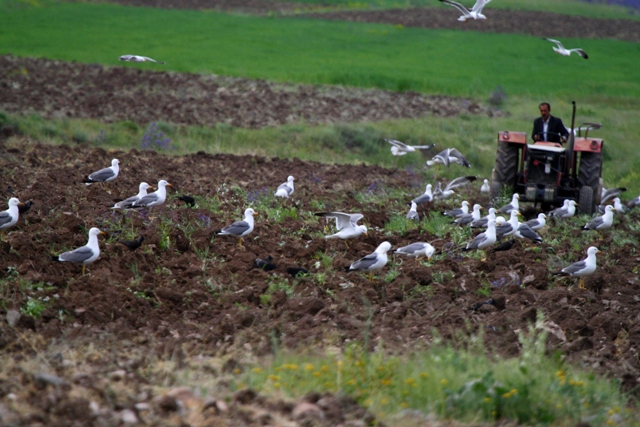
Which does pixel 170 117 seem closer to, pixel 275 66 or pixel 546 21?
pixel 275 66

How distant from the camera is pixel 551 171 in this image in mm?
15305

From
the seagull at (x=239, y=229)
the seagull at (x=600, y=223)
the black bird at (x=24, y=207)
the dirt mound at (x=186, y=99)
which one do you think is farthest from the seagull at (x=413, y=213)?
the dirt mound at (x=186, y=99)

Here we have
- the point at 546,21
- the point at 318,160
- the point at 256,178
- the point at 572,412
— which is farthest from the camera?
the point at 546,21

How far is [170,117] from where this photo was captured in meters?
25.6

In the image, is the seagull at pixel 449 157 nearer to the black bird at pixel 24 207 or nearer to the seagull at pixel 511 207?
the seagull at pixel 511 207

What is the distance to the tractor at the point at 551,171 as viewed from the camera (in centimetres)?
1478

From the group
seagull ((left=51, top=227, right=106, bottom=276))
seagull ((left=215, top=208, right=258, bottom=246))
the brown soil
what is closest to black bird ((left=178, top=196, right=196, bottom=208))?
the brown soil

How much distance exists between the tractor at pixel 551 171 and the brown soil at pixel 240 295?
146 cm

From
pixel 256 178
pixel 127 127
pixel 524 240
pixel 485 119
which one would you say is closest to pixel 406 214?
pixel 524 240

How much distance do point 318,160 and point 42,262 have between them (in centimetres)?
1318

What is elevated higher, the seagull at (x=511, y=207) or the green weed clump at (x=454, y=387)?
the green weed clump at (x=454, y=387)

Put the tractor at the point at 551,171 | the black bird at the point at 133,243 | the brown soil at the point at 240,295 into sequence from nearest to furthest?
the brown soil at the point at 240,295 → the black bird at the point at 133,243 → the tractor at the point at 551,171

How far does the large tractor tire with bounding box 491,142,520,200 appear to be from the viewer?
15.5 m

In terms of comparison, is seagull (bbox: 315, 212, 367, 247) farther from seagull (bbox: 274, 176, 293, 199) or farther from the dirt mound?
the dirt mound
